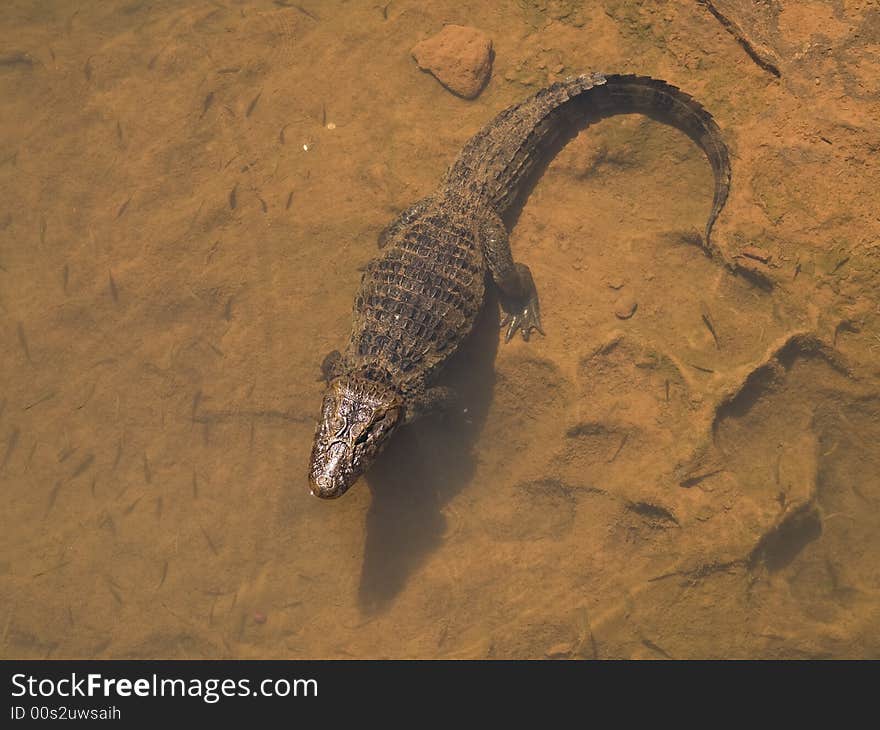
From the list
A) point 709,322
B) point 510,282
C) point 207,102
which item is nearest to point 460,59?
point 510,282

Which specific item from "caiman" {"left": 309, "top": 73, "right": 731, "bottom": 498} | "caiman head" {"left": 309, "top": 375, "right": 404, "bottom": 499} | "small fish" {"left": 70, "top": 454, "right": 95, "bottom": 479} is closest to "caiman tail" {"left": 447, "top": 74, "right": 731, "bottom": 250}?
"caiman" {"left": 309, "top": 73, "right": 731, "bottom": 498}

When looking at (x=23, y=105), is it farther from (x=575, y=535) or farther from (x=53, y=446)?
(x=575, y=535)

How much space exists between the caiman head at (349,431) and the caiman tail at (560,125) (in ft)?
6.89

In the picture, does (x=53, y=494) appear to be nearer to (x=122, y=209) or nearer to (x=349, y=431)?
(x=122, y=209)

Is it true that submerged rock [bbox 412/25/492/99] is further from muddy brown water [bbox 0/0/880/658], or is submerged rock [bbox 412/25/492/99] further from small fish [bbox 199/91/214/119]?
small fish [bbox 199/91/214/119]

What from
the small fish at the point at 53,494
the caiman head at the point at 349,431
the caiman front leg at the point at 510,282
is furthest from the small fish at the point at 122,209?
the caiman front leg at the point at 510,282

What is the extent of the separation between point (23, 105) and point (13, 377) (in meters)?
2.88

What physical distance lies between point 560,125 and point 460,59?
122 cm

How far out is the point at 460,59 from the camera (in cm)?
698

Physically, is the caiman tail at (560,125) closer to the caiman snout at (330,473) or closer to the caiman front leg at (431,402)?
the caiman front leg at (431,402)

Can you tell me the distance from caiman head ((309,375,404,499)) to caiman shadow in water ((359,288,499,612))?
62 cm

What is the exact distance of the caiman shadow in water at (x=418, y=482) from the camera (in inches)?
239

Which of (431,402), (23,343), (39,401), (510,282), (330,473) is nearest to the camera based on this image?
(330,473)

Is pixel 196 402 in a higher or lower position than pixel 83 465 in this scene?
higher
